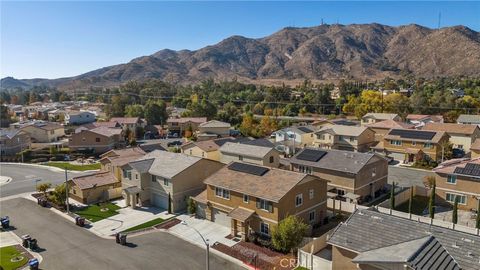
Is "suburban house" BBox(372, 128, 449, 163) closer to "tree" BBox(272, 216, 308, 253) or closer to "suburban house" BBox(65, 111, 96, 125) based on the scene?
"tree" BBox(272, 216, 308, 253)

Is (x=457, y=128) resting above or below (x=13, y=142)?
above

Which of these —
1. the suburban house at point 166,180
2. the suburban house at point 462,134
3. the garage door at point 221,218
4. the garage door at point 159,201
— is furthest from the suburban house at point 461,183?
the garage door at point 159,201

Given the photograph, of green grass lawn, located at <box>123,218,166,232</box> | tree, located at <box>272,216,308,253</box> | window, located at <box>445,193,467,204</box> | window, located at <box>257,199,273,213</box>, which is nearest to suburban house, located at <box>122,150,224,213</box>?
green grass lawn, located at <box>123,218,166,232</box>

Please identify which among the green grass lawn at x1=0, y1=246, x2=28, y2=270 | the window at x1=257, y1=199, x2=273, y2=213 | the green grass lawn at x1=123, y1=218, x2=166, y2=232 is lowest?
the green grass lawn at x1=0, y1=246, x2=28, y2=270

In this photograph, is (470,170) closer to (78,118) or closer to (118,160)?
(118,160)

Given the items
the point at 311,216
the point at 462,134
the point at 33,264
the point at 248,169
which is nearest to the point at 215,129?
the point at 248,169

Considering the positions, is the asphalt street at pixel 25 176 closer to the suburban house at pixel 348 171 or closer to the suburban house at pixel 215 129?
the suburban house at pixel 215 129

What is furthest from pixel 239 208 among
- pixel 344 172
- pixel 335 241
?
pixel 344 172
